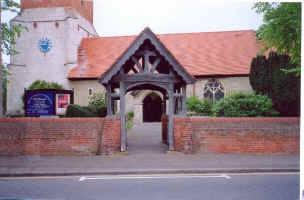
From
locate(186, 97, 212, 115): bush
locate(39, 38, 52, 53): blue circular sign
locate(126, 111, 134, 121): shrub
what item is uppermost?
locate(39, 38, 52, 53): blue circular sign

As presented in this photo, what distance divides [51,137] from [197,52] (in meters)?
19.9

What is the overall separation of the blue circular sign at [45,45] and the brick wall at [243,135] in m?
21.5

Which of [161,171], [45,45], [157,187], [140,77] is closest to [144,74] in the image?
[140,77]

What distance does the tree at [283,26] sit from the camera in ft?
33.8

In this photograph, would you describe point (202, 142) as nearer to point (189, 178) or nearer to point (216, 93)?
point (189, 178)

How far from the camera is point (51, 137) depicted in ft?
33.4

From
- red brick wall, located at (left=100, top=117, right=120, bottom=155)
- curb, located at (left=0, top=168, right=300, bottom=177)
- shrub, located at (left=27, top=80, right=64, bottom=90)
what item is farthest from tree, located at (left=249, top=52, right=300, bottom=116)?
shrub, located at (left=27, top=80, right=64, bottom=90)

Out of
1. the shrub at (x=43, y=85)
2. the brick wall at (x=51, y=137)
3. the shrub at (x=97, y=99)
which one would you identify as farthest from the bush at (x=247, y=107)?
the shrub at (x=43, y=85)

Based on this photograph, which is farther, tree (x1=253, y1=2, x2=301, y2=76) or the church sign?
the church sign

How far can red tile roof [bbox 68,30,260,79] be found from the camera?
2452 cm

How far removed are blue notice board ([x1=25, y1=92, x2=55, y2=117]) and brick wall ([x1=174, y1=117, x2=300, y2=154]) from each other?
7.06 meters

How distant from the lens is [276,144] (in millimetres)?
10414

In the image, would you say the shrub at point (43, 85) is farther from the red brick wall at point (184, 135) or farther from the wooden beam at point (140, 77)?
the red brick wall at point (184, 135)

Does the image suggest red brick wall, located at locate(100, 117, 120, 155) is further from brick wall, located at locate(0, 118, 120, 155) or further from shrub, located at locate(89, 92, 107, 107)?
shrub, located at locate(89, 92, 107, 107)
